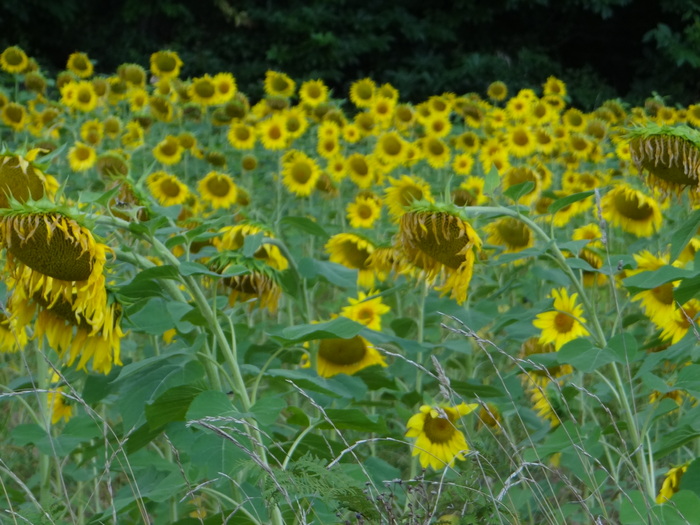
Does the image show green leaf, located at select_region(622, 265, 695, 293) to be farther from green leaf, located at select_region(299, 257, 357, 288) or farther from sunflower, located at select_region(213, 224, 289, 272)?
sunflower, located at select_region(213, 224, 289, 272)

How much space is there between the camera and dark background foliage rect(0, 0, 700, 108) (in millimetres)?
10711

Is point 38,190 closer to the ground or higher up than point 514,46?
higher up

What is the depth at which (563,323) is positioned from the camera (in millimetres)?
2438

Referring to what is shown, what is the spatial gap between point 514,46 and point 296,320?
8647mm

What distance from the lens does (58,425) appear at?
2670mm

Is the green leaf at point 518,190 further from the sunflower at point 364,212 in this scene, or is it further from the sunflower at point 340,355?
the sunflower at point 364,212

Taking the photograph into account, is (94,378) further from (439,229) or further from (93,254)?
(439,229)

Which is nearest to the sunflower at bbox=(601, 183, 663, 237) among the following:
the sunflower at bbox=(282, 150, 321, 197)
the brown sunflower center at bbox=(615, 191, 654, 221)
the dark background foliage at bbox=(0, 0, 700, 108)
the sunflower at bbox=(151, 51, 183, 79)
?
the brown sunflower center at bbox=(615, 191, 654, 221)

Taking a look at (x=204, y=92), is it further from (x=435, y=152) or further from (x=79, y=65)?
(x=435, y=152)

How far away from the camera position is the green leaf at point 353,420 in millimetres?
1654

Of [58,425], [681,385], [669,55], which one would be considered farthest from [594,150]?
[669,55]

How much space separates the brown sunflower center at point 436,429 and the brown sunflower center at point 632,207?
1103 millimetres

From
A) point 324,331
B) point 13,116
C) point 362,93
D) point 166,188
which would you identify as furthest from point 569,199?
point 362,93

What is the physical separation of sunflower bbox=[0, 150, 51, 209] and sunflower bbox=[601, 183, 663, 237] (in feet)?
5.91
